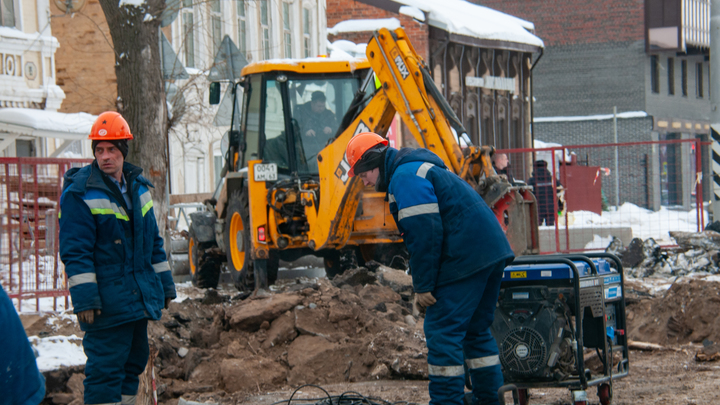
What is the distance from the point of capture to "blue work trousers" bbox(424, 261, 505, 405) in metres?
5.07

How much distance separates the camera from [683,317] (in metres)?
8.50

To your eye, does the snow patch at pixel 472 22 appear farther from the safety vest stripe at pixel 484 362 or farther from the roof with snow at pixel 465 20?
the safety vest stripe at pixel 484 362

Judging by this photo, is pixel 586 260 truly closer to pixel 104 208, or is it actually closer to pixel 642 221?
pixel 104 208

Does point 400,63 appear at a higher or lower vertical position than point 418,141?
higher

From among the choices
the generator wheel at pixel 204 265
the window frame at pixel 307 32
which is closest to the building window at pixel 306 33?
the window frame at pixel 307 32

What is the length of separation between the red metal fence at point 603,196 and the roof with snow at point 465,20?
992cm

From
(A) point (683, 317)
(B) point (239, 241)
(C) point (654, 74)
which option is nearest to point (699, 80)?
(C) point (654, 74)

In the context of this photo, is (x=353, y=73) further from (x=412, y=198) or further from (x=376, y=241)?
(x=412, y=198)

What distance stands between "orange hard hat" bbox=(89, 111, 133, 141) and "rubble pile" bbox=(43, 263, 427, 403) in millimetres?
2695

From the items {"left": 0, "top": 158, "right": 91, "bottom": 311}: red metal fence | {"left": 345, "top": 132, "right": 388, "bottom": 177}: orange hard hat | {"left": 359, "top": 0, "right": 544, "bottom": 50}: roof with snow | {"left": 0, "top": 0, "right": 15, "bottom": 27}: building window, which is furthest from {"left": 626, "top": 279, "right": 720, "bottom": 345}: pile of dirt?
{"left": 359, "top": 0, "right": 544, "bottom": 50}: roof with snow

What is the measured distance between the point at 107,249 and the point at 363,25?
20.5m

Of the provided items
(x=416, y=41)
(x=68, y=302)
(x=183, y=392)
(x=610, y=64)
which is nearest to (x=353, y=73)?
(x=68, y=302)

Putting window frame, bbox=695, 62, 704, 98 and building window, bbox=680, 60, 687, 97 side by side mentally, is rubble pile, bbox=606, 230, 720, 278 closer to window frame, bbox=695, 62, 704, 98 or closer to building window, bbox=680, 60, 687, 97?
building window, bbox=680, 60, 687, 97

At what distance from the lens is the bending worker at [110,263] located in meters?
4.89
